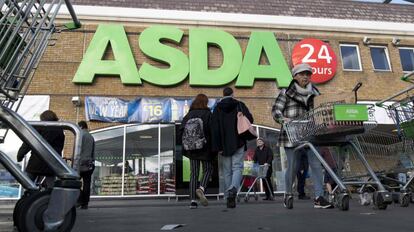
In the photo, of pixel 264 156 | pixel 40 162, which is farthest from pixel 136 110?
pixel 40 162

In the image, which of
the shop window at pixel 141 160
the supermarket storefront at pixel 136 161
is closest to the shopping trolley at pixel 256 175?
the supermarket storefront at pixel 136 161

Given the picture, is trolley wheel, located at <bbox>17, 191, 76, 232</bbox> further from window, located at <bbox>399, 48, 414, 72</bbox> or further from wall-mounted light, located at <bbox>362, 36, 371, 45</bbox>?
window, located at <bbox>399, 48, 414, 72</bbox>

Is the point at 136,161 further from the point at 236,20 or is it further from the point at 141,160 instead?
the point at 236,20

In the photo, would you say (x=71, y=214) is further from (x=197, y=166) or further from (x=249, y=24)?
(x=249, y=24)

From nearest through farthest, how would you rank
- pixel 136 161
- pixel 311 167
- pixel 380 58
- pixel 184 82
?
pixel 311 167 → pixel 136 161 → pixel 184 82 → pixel 380 58

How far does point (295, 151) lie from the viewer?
5.65 meters

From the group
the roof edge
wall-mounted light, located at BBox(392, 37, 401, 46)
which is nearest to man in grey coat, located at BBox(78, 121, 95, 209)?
the roof edge

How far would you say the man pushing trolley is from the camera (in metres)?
4.96

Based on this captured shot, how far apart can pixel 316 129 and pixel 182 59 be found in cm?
983

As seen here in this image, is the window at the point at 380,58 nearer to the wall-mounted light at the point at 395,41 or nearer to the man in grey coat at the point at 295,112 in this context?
the wall-mounted light at the point at 395,41

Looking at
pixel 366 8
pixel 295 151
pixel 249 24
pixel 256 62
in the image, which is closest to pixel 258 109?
pixel 256 62

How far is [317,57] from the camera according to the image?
15.3 metres

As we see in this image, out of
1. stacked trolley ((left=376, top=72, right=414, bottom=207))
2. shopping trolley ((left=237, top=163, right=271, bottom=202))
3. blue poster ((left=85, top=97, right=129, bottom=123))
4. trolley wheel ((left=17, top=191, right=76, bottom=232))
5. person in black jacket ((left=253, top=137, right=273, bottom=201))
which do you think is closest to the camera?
trolley wheel ((left=17, top=191, right=76, bottom=232))

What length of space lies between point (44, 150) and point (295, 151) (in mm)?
3909
